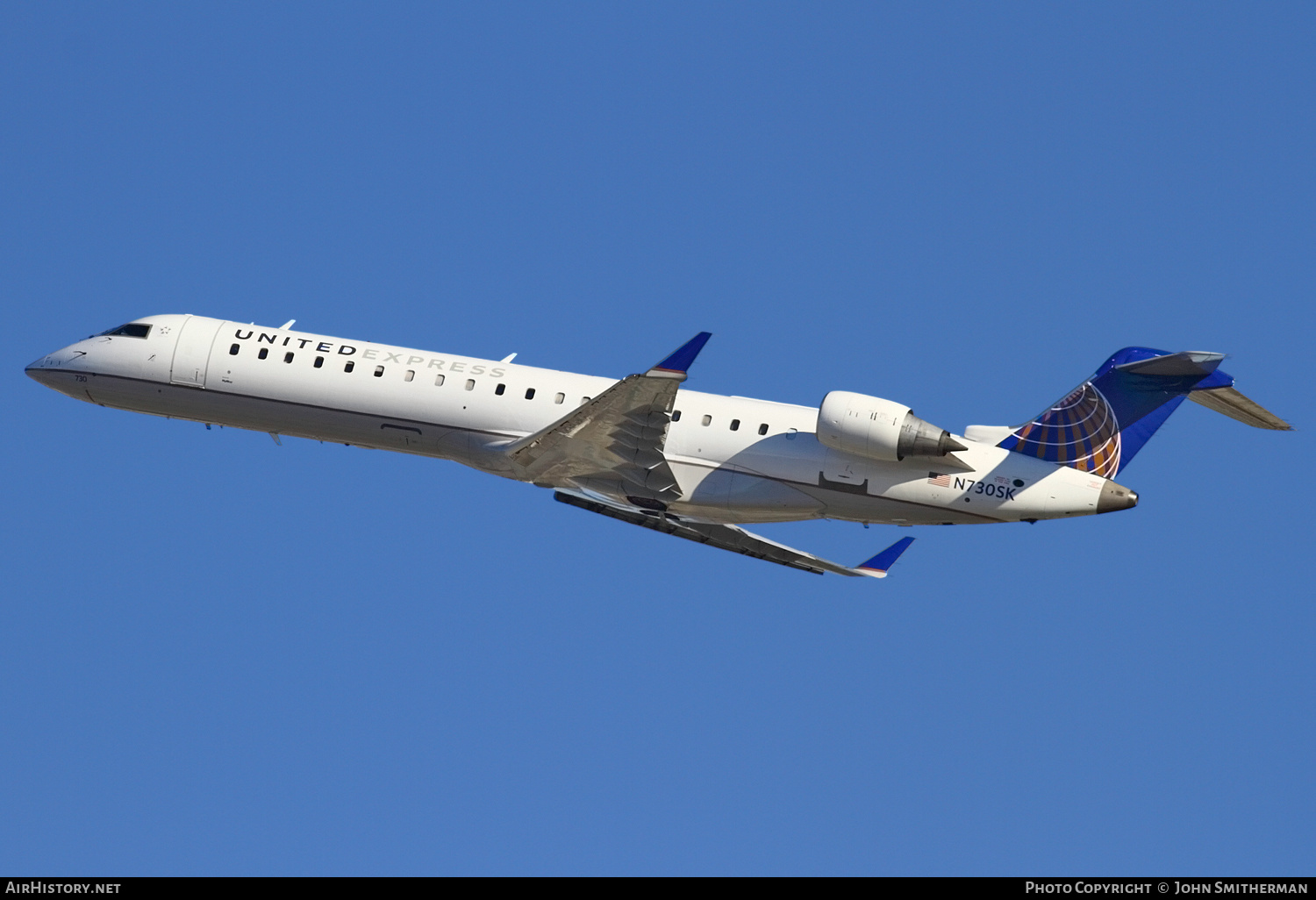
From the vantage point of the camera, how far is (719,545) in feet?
98.2

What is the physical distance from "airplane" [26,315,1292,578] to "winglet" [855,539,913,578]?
0.04 metres

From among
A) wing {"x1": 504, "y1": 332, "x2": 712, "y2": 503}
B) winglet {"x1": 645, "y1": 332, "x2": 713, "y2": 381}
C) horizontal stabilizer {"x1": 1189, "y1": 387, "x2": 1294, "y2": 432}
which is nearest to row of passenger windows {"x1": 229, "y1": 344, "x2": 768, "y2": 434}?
wing {"x1": 504, "y1": 332, "x2": 712, "y2": 503}

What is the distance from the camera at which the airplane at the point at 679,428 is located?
2589 centimetres

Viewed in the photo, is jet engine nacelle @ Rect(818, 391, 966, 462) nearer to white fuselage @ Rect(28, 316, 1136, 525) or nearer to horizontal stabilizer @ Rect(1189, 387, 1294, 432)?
white fuselage @ Rect(28, 316, 1136, 525)

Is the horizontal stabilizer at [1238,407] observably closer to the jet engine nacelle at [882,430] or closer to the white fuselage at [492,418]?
the white fuselage at [492,418]

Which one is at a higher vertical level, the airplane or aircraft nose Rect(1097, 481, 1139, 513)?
the airplane

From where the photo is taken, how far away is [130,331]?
100 ft

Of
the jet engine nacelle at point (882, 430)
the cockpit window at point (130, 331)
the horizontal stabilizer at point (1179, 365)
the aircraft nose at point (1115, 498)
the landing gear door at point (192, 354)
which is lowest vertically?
the aircraft nose at point (1115, 498)

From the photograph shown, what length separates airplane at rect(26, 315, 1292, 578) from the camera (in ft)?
84.9

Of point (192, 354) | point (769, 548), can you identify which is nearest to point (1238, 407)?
point (769, 548)

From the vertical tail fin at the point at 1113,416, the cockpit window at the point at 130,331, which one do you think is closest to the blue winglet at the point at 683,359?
the vertical tail fin at the point at 1113,416

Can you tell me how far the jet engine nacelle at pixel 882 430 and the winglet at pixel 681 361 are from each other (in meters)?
3.16

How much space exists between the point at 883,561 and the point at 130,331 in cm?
1622

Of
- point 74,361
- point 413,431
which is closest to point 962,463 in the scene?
point 413,431
